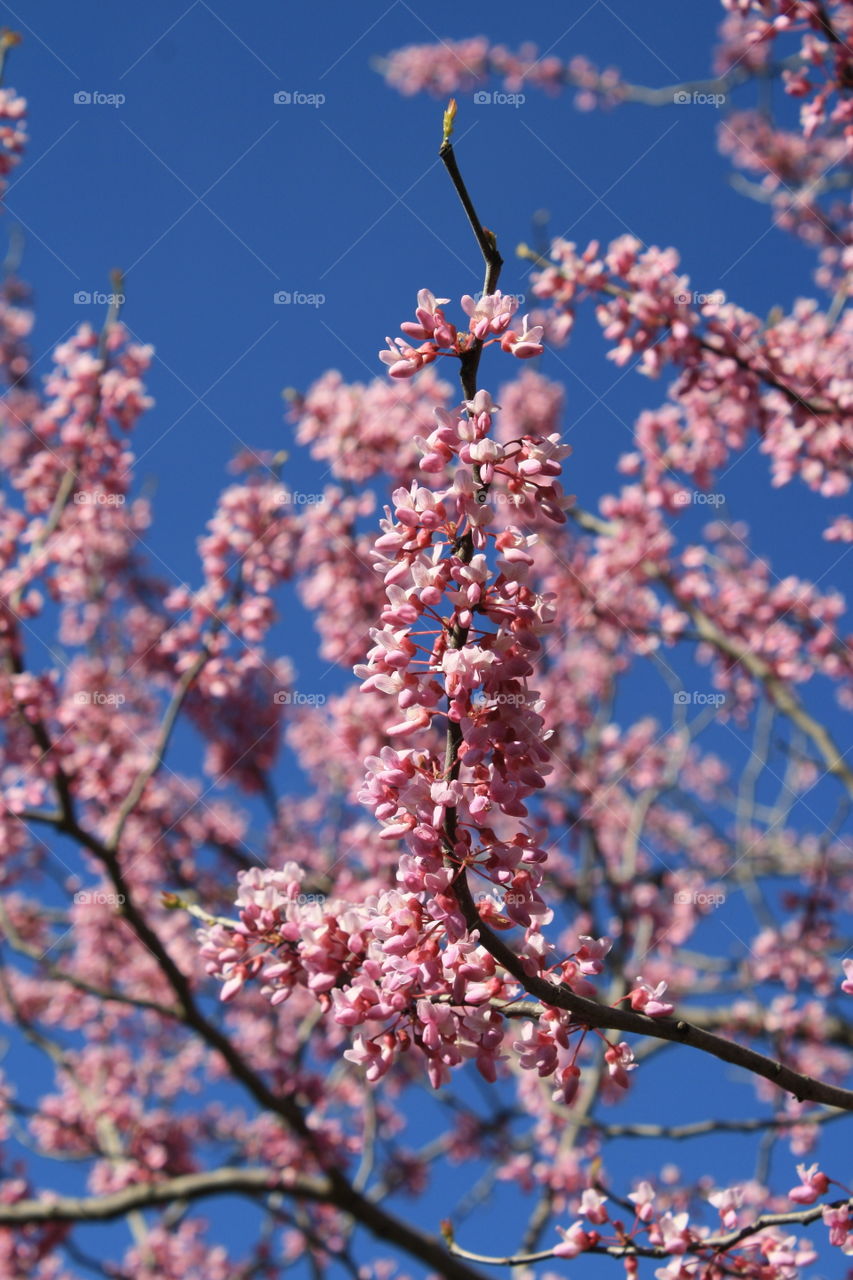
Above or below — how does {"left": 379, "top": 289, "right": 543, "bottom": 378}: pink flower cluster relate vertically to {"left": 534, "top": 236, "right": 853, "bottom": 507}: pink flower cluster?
below

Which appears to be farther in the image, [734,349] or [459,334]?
[734,349]

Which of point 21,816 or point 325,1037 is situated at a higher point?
point 325,1037

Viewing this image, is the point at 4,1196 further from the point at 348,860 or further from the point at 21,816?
the point at 21,816

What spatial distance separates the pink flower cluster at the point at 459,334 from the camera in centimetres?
219

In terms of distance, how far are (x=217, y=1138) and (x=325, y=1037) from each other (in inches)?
73.1

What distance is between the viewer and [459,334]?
2.25 m

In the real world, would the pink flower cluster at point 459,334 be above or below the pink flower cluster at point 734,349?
below

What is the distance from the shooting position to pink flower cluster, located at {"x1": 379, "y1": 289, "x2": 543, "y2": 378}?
7.20ft

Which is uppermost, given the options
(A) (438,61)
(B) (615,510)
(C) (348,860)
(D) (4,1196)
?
(A) (438,61)

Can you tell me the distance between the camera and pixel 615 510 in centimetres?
754

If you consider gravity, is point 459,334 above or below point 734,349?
below

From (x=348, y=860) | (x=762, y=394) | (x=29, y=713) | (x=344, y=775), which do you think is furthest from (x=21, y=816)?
(x=344, y=775)

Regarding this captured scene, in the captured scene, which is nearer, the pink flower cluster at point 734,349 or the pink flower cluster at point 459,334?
the pink flower cluster at point 459,334

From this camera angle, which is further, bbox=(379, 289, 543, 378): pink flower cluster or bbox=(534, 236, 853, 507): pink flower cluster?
bbox=(534, 236, 853, 507): pink flower cluster
